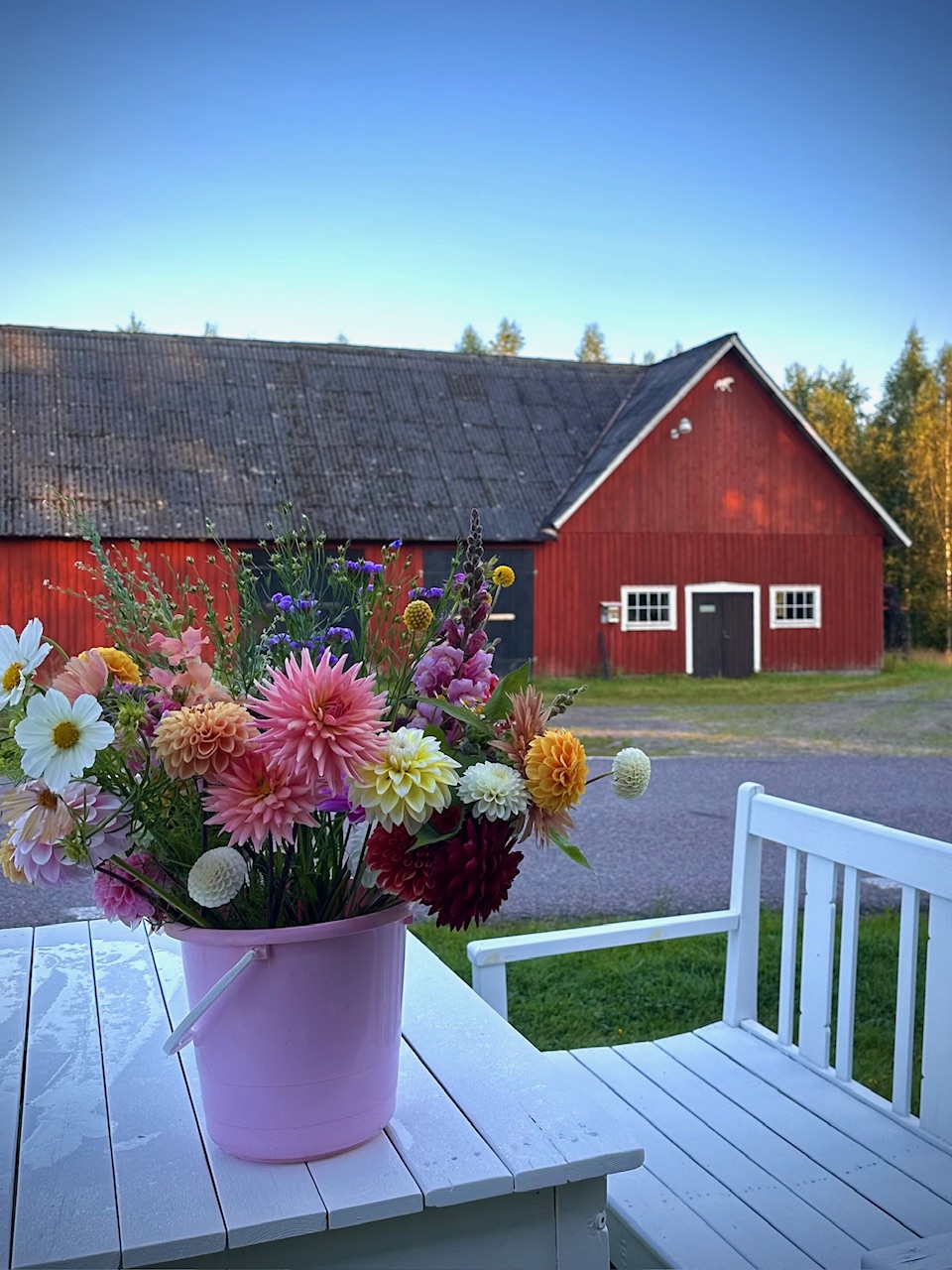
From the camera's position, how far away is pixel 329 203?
30.9m

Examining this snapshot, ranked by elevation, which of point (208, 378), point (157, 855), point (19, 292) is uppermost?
point (19, 292)

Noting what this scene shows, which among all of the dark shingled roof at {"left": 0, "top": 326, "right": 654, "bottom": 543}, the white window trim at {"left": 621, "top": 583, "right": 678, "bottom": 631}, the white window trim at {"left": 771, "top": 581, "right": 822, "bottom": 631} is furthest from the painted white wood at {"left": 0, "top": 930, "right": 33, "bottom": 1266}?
the white window trim at {"left": 771, "top": 581, "right": 822, "bottom": 631}

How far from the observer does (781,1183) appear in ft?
6.49

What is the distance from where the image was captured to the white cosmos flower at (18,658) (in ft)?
4.07

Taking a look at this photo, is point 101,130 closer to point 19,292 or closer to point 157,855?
point 19,292

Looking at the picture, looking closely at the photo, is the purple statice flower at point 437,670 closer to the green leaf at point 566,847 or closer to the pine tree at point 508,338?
the green leaf at point 566,847

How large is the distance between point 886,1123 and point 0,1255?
5.38 feet

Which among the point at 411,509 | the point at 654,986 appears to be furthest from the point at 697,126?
the point at 654,986

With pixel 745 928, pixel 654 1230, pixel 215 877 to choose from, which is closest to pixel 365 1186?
pixel 215 877

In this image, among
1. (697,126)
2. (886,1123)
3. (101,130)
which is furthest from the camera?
(101,130)

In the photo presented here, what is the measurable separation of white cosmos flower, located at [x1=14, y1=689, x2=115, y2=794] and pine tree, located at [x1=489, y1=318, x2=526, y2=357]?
50204mm

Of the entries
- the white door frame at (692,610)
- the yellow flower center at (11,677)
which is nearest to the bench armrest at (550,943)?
the yellow flower center at (11,677)

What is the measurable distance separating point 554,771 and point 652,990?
3.16 m

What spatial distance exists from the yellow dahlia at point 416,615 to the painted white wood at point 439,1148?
2.05 feet
